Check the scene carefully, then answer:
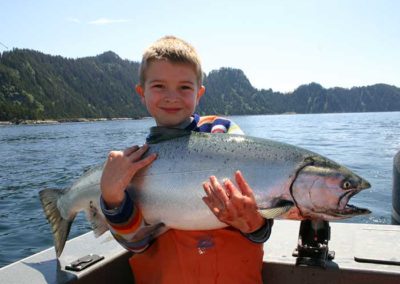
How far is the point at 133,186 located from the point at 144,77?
3.06 feet

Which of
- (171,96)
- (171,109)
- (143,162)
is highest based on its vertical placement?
(171,96)

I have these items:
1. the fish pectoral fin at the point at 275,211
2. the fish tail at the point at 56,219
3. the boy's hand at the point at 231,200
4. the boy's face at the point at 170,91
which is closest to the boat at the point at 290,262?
the fish tail at the point at 56,219

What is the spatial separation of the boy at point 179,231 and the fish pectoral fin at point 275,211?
0.07 metres

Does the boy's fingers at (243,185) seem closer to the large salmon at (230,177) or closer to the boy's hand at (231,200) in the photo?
the boy's hand at (231,200)

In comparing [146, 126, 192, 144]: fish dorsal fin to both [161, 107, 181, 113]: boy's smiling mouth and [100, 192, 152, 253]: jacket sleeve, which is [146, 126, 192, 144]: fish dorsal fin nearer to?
[161, 107, 181, 113]: boy's smiling mouth

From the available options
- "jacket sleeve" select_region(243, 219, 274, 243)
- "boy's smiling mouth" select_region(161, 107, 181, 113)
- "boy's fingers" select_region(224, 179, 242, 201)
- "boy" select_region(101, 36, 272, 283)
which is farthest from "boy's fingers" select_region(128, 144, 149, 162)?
"jacket sleeve" select_region(243, 219, 274, 243)

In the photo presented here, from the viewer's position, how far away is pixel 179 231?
3.13 metres

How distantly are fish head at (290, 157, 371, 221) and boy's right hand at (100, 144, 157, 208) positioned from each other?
107 centimetres

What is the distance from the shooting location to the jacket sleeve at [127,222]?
2955mm

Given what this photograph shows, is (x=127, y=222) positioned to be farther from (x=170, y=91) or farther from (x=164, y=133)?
(x=170, y=91)

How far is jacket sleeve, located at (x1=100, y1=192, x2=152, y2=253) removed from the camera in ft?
9.70

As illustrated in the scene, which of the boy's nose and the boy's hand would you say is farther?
the boy's nose

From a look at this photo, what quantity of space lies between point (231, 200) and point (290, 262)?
116 centimetres

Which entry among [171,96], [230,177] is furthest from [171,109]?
[230,177]
